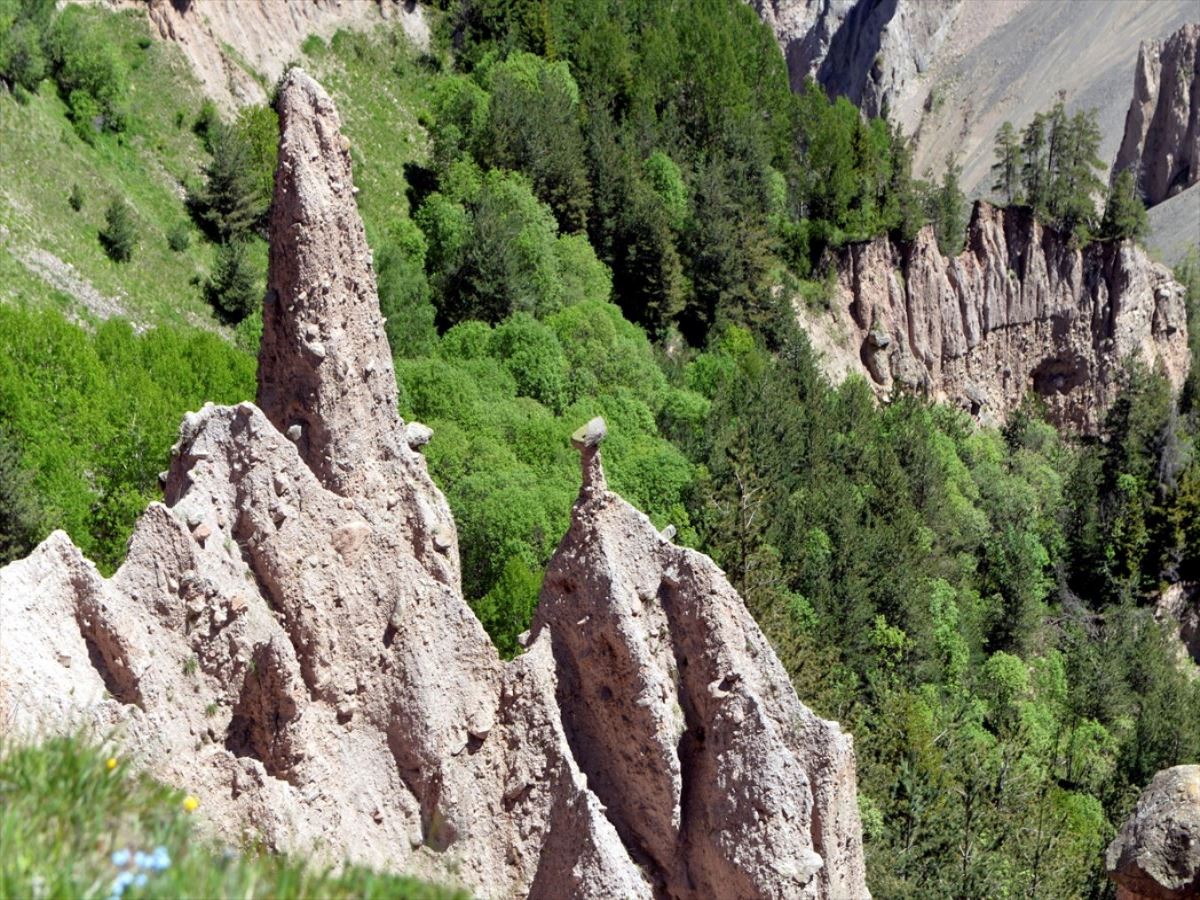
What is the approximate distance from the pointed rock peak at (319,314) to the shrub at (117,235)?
149 ft

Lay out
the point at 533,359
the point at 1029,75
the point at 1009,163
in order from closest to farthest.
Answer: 1. the point at 533,359
2. the point at 1009,163
3. the point at 1029,75

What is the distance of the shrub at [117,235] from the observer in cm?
6412

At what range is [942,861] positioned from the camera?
131 feet

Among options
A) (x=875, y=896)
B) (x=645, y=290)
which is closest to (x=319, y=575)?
(x=875, y=896)

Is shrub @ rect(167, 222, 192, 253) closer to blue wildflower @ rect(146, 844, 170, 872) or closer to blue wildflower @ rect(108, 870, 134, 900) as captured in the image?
blue wildflower @ rect(146, 844, 170, 872)

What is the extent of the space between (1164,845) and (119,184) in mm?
55464

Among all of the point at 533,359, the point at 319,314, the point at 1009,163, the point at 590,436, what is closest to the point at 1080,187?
the point at 1009,163

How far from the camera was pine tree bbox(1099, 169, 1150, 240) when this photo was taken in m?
105

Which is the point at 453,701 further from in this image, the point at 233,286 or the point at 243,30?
the point at 243,30

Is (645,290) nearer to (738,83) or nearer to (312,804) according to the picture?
(738,83)

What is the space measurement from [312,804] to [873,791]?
87.3 ft

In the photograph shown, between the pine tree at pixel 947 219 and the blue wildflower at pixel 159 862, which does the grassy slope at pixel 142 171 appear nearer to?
the pine tree at pixel 947 219

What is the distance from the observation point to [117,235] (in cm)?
6412

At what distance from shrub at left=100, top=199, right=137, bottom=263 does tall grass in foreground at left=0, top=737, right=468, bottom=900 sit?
5731 centimetres
